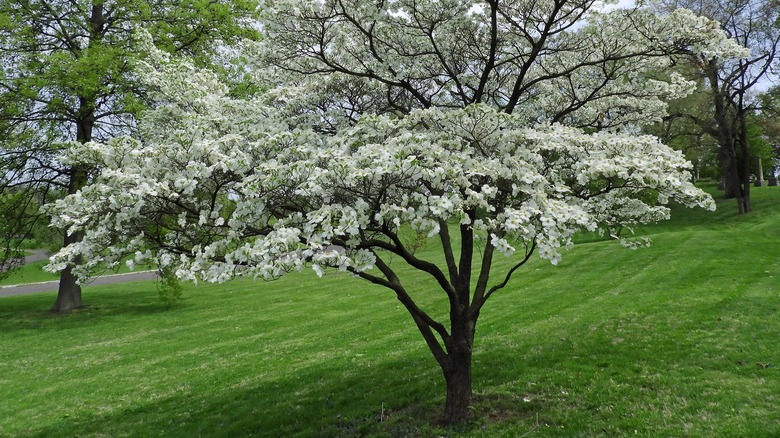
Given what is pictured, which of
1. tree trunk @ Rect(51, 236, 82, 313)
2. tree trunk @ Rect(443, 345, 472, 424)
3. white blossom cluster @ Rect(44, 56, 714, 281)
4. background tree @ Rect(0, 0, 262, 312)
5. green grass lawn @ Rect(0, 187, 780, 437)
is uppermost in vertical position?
background tree @ Rect(0, 0, 262, 312)

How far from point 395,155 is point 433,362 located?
6.50 metres

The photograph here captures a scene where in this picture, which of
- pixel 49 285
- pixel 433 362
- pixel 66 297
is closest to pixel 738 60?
pixel 433 362

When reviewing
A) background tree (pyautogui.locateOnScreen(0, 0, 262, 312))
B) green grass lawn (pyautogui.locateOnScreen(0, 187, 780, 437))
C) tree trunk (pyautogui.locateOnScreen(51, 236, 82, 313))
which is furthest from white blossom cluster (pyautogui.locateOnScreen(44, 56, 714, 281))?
tree trunk (pyautogui.locateOnScreen(51, 236, 82, 313))

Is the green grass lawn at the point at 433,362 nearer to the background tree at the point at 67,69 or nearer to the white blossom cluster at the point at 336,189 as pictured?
the white blossom cluster at the point at 336,189

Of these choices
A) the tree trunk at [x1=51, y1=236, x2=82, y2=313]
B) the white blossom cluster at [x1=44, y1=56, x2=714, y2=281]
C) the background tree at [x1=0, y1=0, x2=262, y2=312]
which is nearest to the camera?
the white blossom cluster at [x1=44, y1=56, x2=714, y2=281]

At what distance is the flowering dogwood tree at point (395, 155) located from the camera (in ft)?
17.1

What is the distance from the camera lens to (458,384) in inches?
288

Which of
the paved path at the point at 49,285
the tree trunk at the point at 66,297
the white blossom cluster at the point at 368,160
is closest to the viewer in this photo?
the white blossom cluster at the point at 368,160

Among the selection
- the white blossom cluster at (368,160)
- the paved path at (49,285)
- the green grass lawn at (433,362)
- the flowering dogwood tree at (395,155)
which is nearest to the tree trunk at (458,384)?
the flowering dogwood tree at (395,155)

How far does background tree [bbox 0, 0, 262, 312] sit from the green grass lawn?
5973 millimetres

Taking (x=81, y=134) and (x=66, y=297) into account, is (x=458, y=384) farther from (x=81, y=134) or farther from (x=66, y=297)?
(x=66, y=297)

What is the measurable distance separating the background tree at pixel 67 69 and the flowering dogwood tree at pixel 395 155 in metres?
11.2

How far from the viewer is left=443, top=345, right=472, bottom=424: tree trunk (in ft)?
23.9

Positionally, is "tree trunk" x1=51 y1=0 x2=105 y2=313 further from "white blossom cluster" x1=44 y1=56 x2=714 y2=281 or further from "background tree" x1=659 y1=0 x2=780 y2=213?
"background tree" x1=659 y1=0 x2=780 y2=213
